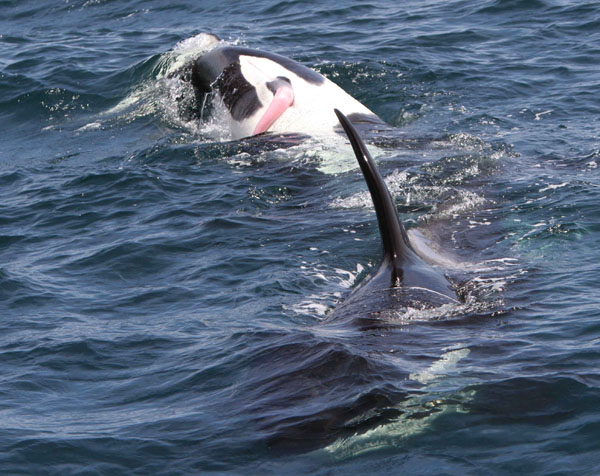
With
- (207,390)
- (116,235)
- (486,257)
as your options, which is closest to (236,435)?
(207,390)

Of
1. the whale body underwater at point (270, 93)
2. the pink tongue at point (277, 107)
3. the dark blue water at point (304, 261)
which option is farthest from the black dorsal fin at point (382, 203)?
the pink tongue at point (277, 107)

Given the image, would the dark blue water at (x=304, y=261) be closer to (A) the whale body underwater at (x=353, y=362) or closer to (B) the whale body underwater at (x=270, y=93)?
(A) the whale body underwater at (x=353, y=362)

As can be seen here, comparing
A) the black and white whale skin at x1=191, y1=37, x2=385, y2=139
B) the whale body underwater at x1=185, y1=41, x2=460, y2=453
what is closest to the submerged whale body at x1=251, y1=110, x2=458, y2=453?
the whale body underwater at x1=185, y1=41, x2=460, y2=453

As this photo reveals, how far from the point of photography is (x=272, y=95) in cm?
1525

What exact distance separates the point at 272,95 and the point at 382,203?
7.08m

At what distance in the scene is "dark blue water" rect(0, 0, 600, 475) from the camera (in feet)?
22.0

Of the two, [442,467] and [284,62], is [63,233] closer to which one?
[284,62]

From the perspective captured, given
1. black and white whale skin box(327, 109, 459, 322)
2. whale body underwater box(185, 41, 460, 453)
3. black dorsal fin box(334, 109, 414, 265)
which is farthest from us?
black dorsal fin box(334, 109, 414, 265)

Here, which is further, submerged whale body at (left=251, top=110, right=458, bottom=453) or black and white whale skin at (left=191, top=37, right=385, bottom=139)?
black and white whale skin at (left=191, top=37, right=385, bottom=139)

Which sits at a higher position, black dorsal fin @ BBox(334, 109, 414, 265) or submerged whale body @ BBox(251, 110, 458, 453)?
black dorsal fin @ BBox(334, 109, 414, 265)

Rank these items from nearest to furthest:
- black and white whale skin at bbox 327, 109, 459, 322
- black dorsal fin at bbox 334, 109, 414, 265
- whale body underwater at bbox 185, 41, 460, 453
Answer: whale body underwater at bbox 185, 41, 460, 453 → black and white whale skin at bbox 327, 109, 459, 322 → black dorsal fin at bbox 334, 109, 414, 265

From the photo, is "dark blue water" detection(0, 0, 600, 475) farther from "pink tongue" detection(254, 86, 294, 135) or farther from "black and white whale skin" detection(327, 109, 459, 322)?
"pink tongue" detection(254, 86, 294, 135)

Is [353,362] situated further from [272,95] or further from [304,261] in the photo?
[272,95]

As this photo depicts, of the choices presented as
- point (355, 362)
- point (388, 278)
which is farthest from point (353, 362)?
point (388, 278)
